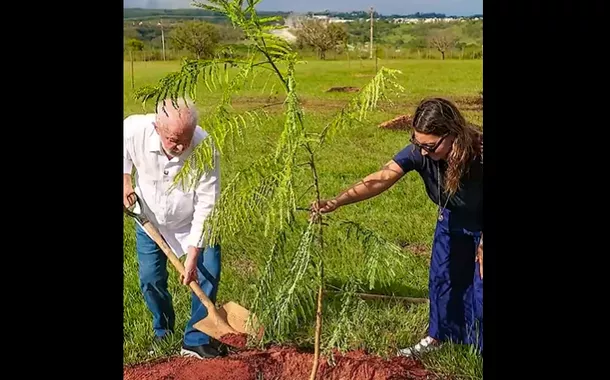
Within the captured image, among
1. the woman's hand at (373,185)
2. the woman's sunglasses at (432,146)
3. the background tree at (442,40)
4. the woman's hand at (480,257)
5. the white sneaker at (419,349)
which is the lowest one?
the white sneaker at (419,349)

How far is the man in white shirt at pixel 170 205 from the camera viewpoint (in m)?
3.60

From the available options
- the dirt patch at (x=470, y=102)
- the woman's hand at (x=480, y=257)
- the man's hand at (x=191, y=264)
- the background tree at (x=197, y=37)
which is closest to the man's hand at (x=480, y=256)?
the woman's hand at (x=480, y=257)

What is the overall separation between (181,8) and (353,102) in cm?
76

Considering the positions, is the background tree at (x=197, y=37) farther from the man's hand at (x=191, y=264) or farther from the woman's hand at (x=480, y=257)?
the woman's hand at (x=480, y=257)

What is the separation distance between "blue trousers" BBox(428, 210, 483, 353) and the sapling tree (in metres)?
0.22

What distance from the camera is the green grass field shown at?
3541 millimetres

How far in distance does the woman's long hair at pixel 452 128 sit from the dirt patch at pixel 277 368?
737 millimetres

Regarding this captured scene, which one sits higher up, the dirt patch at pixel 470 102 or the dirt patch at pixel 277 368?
the dirt patch at pixel 470 102

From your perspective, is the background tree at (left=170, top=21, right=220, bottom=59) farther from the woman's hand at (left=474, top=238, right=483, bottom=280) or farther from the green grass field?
the woman's hand at (left=474, top=238, right=483, bottom=280)

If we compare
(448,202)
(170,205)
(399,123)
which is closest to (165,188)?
(170,205)

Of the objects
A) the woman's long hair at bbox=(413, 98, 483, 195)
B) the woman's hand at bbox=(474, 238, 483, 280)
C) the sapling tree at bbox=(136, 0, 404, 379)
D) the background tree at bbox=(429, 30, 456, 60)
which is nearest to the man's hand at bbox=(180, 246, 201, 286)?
the sapling tree at bbox=(136, 0, 404, 379)

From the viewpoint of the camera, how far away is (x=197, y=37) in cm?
368

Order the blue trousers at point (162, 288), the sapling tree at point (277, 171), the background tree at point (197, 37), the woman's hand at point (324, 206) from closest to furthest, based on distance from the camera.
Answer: the sapling tree at point (277, 171) < the woman's hand at point (324, 206) < the background tree at point (197, 37) < the blue trousers at point (162, 288)
